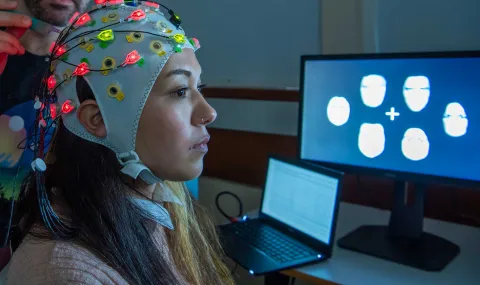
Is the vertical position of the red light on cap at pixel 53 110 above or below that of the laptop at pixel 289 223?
above

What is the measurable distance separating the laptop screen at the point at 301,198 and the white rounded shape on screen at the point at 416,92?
0.30 m

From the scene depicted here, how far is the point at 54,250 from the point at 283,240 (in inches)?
33.4

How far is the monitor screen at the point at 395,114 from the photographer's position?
4.07ft

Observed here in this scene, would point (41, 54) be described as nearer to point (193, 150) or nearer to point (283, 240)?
point (193, 150)

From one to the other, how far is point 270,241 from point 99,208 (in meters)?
0.74

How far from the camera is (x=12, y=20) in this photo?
1189 mm

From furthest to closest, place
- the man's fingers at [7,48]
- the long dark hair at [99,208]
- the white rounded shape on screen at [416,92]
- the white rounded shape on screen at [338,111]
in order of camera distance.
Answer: the white rounded shape on screen at [338,111] → the white rounded shape on screen at [416,92] → the man's fingers at [7,48] → the long dark hair at [99,208]

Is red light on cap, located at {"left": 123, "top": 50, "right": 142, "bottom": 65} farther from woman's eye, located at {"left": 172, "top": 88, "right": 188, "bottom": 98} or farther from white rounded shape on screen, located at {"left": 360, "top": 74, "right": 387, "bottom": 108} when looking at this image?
white rounded shape on screen, located at {"left": 360, "top": 74, "right": 387, "bottom": 108}

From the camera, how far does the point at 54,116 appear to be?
2.82 ft

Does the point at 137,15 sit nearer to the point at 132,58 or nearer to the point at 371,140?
the point at 132,58

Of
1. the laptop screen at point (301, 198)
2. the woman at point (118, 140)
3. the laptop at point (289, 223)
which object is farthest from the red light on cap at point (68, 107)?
the laptop screen at point (301, 198)

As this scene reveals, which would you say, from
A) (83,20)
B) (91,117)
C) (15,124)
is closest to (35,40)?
(15,124)

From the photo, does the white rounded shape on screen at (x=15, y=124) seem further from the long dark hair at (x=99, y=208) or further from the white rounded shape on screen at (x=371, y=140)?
the white rounded shape on screen at (x=371, y=140)

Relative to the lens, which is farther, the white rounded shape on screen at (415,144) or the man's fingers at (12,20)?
the white rounded shape on screen at (415,144)
